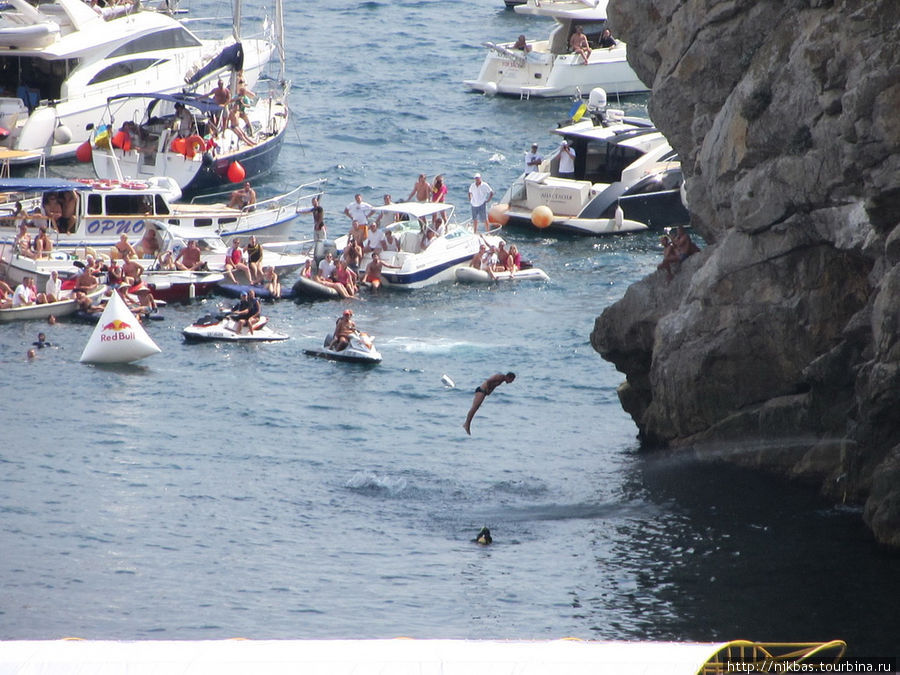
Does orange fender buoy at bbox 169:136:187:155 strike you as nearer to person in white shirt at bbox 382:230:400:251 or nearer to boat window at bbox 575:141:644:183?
person in white shirt at bbox 382:230:400:251

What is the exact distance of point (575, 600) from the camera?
73.4 ft

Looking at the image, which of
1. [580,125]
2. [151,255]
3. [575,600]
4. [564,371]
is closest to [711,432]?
[575,600]

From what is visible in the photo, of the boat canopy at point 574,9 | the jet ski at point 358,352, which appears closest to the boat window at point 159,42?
the boat canopy at point 574,9

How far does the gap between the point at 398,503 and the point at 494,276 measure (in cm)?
1605

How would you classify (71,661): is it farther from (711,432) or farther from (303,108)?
(303,108)

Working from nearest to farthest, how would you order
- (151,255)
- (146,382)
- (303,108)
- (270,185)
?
(146,382), (151,255), (270,185), (303,108)

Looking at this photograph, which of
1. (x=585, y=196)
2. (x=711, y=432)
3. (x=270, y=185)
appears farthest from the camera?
(x=270, y=185)

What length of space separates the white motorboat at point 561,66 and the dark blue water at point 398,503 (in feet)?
66.0

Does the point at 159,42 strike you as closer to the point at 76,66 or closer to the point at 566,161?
the point at 76,66

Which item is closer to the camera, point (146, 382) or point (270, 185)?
point (146, 382)

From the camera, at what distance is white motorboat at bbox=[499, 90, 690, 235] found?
4606 centimetres

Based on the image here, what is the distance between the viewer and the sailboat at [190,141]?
46.8m

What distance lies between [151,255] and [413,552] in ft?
61.3

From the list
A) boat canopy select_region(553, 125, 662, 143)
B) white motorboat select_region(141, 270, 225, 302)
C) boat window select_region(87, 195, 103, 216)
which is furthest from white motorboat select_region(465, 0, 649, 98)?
white motorboat select_region(141, 270, 225, 302)
